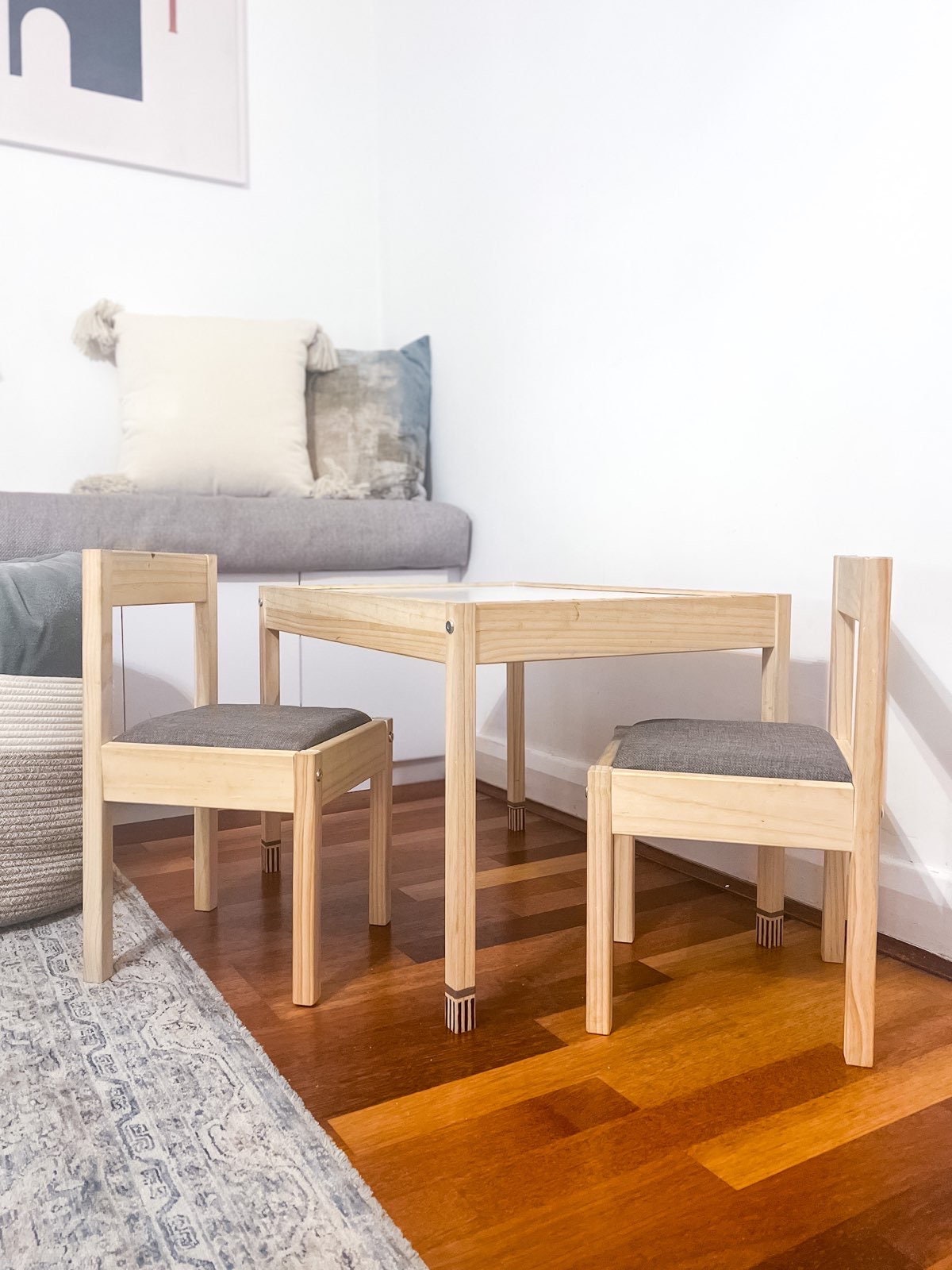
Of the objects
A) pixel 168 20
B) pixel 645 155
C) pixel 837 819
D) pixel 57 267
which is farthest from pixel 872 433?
pixel 168 20

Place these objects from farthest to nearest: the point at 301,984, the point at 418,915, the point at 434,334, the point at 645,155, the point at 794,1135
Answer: the point at 434,334 < the point at 645,155 < the point at 418,915 < the point at 301,984 < the point at 794,1135

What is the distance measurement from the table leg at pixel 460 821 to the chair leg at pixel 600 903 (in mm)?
147

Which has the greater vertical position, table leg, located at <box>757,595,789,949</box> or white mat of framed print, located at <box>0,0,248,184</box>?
white mat of framed print, located at <box>0,0,248,184</box>

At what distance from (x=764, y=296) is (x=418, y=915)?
121cm

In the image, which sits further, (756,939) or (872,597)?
(756,939)

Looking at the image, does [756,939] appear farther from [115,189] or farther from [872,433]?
[115,189]

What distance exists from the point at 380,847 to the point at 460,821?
404 mm

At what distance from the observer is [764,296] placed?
A: 66.9 inches

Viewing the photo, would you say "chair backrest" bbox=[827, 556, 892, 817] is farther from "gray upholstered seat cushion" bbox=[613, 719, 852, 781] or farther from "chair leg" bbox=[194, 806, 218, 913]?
"chair leg" bbox=[194, 806, 218, 913]

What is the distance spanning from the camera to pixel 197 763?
1330mm

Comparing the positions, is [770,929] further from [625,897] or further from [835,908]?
[625,897]

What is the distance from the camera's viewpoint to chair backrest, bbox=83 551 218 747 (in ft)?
4.45

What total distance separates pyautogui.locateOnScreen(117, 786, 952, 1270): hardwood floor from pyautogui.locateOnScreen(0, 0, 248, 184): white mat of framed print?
1.94 meters

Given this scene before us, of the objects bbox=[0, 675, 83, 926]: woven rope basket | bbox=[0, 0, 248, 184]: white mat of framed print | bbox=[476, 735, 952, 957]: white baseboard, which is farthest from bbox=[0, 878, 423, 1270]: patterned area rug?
bbox=[0, 0, 248, 184]: white mat of framed print
